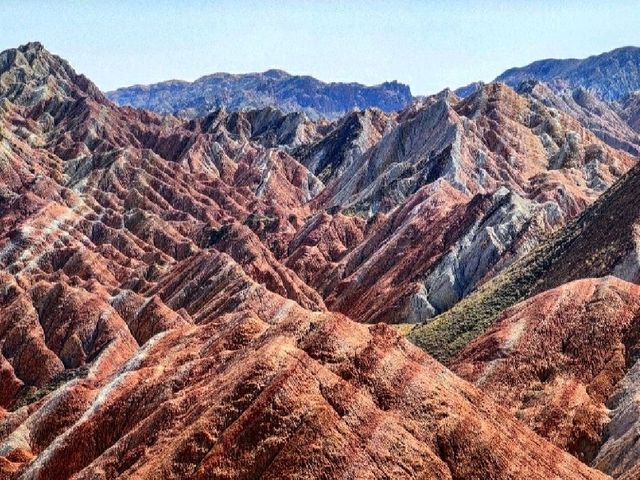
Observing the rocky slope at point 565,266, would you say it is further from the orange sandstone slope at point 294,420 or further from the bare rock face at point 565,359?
the orange sandstone slope at point 294,420

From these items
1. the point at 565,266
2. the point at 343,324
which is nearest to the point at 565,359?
the point at 343,324

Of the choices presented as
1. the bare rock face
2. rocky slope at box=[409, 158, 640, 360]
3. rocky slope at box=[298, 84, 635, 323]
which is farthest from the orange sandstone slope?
rocky slope at box=[298, 84, 635, 323]

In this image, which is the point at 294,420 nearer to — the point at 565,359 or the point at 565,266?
the point at 565,359

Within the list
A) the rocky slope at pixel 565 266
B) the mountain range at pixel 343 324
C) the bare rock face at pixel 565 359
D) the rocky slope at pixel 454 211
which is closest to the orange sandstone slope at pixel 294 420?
the mountain range at pixel 343 324

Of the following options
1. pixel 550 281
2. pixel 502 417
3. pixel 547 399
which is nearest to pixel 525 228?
pixel 550 281

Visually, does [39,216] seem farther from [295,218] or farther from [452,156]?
[452,156]

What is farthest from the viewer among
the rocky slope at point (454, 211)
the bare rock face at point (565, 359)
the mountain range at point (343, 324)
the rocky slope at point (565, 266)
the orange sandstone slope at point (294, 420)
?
the rocky slope at point (454, 211)
